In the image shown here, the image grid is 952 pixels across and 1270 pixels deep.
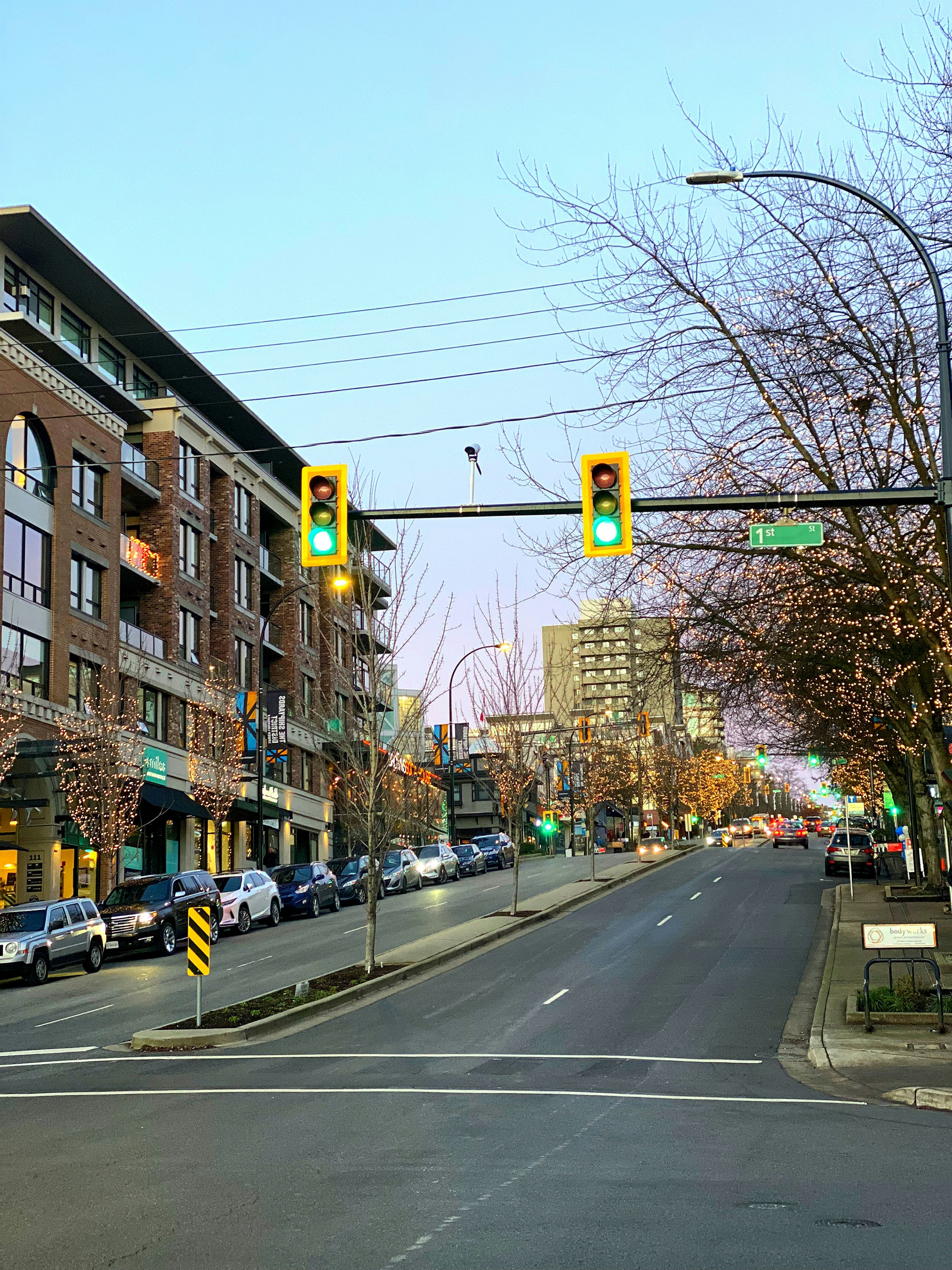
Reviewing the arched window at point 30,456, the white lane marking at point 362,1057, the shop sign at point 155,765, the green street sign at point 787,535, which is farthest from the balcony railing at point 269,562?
the green street sign at point 787,535

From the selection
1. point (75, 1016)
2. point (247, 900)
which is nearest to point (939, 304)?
point (75, 1016)

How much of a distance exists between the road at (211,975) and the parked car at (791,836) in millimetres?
43773

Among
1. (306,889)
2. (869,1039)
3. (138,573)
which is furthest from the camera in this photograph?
(138,573)

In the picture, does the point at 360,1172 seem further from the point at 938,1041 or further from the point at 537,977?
the point at 537,977

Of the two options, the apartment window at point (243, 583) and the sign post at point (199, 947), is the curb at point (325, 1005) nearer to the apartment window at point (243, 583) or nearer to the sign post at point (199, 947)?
the sign post at point (199, 947)

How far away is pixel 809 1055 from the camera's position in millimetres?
15508

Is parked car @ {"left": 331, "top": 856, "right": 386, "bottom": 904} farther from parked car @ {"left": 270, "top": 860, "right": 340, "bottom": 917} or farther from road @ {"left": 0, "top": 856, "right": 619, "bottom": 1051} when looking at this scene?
road @ {"left": 0, "top": 856, "right": 619, "bottom": 1051}

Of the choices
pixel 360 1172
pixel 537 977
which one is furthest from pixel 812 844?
pixel 360 1172

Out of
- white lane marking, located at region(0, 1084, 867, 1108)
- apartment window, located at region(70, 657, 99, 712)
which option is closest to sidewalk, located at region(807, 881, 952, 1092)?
white lane marking, located at region(0, 1084, 867, 1108)

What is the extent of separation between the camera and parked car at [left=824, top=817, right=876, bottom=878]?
48.9 m

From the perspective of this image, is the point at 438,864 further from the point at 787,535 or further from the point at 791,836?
the point at 791,836

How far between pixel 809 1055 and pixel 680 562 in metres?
8.88

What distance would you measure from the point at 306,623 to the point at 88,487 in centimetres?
2496

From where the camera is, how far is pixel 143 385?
55.5m
